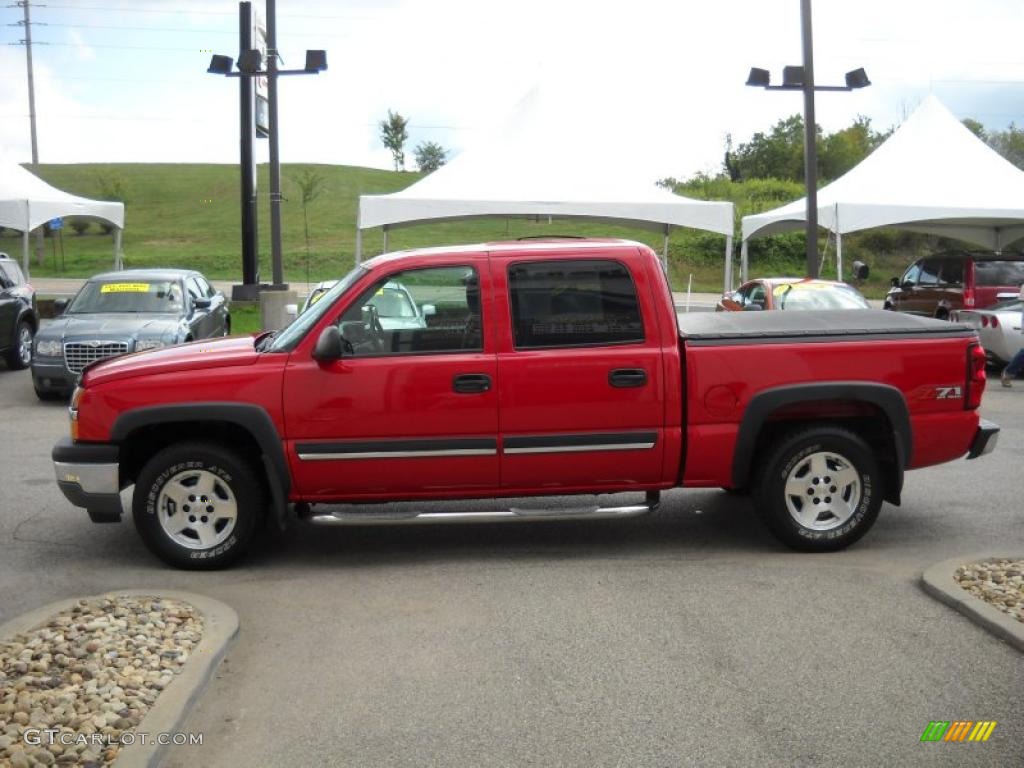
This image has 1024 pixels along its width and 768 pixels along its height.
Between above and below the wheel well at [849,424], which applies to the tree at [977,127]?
above

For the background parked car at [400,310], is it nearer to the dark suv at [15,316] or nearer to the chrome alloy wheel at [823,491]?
the chrome alloy wheel at [823,491]

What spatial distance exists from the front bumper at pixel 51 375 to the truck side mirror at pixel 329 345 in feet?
26.0

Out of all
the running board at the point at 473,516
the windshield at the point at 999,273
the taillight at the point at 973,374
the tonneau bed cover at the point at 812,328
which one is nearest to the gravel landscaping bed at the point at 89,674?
the running board at the point at 473,516

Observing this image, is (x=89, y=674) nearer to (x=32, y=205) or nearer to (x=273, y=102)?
(x=273, y=102)

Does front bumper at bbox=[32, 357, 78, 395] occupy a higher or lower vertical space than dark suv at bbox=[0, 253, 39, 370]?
lower

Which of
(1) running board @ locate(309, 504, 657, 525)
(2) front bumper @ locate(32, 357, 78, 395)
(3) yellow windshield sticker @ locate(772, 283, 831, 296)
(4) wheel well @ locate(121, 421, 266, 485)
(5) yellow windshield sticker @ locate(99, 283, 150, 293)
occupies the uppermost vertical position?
(5) yellow windshield sticker @ locate(99, 283, 150, 293)

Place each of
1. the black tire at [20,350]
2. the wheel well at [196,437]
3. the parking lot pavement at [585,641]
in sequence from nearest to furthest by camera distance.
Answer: the parking lot pavement at [585,641]
the wheel well at [196,437]
the black tire at [20,350]

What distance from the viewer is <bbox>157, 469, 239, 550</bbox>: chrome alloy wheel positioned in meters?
6.45

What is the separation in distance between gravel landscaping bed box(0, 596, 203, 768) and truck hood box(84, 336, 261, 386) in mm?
1378

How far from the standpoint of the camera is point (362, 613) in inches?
226

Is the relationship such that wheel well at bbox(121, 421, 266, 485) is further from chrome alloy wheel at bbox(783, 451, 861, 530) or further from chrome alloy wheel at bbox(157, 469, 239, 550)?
chrome alloy wheel at bbox(783, 451, 861, 530)

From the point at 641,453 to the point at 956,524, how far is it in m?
2.51

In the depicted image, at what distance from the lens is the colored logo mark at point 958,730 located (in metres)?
4.16

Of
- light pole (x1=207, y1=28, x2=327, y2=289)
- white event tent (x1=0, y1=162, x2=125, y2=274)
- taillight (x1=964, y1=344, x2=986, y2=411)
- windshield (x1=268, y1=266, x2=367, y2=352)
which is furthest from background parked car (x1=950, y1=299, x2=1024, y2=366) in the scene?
white event tent (x1=0, y1=162, x2=125, y2=274)
